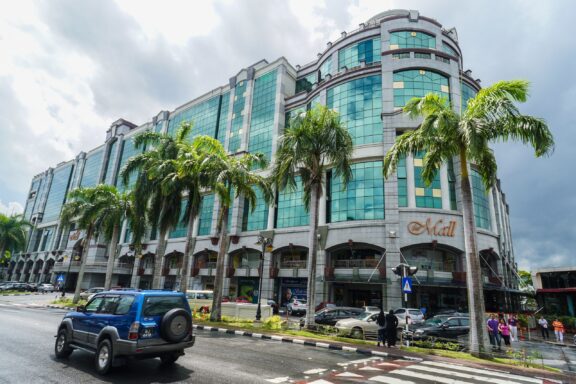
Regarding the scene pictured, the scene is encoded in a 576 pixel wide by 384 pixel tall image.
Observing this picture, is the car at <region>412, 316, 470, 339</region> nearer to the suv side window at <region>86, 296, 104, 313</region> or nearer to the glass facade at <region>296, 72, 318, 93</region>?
the suv side window at <region>86, 296, 104, 313</region>

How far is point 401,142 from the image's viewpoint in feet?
56.2

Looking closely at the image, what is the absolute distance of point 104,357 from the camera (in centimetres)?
784

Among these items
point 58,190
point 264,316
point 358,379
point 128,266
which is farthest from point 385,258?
point 58,190

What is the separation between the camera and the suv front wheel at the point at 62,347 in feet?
29.7

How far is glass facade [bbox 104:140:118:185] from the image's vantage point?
6766 cm

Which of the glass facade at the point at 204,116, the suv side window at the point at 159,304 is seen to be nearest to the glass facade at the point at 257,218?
the glass facade at the point at 204,116

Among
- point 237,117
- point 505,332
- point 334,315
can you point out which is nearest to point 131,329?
point 334,315

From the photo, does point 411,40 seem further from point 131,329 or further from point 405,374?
point 131,329

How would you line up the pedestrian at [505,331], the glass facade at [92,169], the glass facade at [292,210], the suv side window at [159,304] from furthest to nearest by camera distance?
the glass facade at [92,169], the glass facade at [292,210], the pedestrian at [505,331], the suv side window at [159,304]

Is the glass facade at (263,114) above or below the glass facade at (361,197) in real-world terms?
above

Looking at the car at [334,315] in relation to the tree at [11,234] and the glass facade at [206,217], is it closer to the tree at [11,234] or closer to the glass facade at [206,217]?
the glass facade at [206,217]

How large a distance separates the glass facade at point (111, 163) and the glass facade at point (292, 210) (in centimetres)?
4522

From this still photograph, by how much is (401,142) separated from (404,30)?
26935 mm

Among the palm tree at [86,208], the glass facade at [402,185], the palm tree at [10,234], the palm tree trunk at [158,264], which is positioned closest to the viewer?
the palm tree trunk at [158,264]
